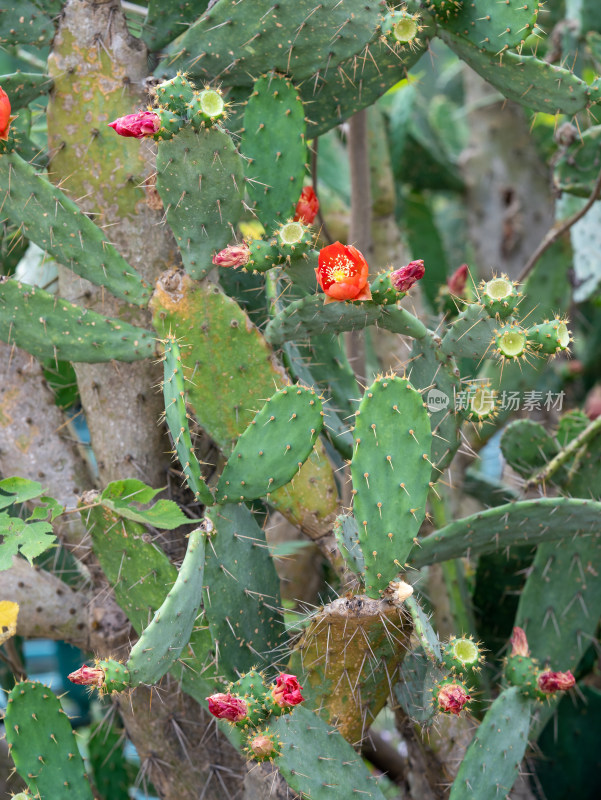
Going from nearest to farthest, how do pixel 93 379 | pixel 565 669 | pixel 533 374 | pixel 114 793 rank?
pixel 93 379 → pixel 565 669 → pixel 114 793 → pixel 533 374

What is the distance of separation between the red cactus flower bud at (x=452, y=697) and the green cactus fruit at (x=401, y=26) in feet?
3.24

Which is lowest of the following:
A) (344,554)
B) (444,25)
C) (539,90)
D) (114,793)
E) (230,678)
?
(114,793)

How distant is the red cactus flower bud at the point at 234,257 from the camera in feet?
3.90

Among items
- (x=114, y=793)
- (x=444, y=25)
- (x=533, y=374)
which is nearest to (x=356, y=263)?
(x=444, y=25)

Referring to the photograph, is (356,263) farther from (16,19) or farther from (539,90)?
(16,19)

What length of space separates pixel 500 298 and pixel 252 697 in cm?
64

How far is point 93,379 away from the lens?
1462mm

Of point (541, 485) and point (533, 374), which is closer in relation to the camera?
point (541, 485)

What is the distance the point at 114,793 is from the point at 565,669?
1.01 metres

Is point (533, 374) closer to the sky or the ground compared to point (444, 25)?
closer to the ground

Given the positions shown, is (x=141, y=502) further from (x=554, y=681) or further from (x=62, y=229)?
(x=554, y=681)

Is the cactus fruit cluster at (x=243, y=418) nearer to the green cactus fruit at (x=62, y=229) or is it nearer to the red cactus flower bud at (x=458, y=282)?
the green cactus fruit at (x=62, y=229)

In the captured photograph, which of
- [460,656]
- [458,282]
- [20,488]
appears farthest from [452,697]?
[458,282]

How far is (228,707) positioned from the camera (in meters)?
1.00
